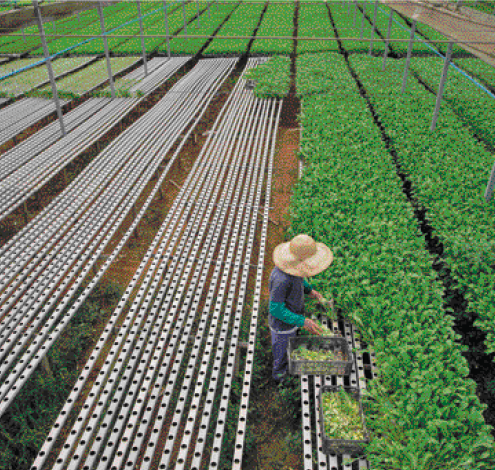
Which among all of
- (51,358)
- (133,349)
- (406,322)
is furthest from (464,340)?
(51,358)

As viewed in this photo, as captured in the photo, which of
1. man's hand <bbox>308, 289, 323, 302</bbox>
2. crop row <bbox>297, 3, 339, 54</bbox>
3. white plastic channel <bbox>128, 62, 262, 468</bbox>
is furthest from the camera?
crop row <bbox>297, 3, 339, 54</bbox>

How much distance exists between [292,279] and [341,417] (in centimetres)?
119

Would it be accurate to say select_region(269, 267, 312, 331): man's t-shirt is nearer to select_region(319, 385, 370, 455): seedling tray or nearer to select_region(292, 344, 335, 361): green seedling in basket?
select_region(292, 344, 335, 361): green seedling in basket

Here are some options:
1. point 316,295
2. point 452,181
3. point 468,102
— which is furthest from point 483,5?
point 316,295

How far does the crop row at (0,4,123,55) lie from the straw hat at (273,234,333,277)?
18238mm

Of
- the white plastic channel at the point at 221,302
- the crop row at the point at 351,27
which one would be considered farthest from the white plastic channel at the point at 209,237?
the crop row at the point at 351,27

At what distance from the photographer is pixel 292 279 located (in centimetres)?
358

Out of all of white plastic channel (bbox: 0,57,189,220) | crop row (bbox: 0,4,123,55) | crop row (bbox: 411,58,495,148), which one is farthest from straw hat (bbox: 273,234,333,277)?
crop row (bbox: 0,4,123,55)

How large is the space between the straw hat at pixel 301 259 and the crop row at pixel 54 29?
59.8 ft

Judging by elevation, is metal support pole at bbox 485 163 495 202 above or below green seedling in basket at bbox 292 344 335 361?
above

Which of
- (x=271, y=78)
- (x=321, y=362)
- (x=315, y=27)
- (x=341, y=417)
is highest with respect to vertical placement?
(x=315, y=27)

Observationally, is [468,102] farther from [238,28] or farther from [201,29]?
[201,29]

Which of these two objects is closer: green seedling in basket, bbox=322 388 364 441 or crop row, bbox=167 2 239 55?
green seedling in basket, bbox=322 388 364 441

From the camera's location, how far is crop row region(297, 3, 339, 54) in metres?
17.4
